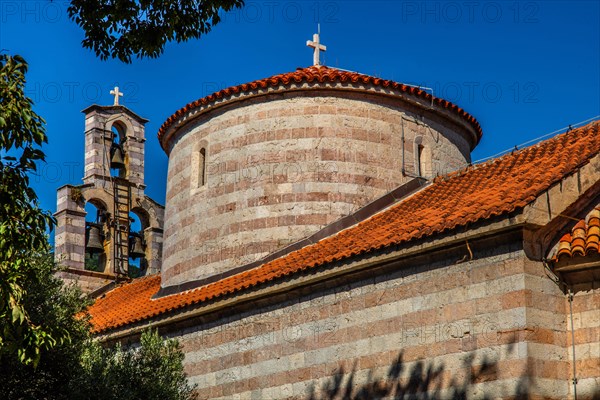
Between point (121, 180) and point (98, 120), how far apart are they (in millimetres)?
1623

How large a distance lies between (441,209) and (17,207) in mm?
6594

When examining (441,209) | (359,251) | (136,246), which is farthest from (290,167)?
(136,246)

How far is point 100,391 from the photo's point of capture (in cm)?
1475

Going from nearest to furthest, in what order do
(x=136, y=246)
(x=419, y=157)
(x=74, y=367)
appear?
(x=74, y=367)
(x=419, y=157)
(x=136, y=246)

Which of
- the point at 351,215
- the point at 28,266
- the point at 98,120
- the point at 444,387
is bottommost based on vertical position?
the point at 444,387

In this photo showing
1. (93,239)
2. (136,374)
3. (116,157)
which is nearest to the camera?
(136,374)

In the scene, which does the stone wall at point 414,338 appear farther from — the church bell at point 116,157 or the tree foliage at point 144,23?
the church bell at point 116,157

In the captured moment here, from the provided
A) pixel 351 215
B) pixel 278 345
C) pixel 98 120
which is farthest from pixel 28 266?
pixel 98 120

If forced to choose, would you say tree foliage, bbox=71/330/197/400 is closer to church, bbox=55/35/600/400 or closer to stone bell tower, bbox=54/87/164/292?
church, bbox=55/35/600/400

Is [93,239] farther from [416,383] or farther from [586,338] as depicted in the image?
[586,338]

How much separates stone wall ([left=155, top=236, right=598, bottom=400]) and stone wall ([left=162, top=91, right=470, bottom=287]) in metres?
2.51

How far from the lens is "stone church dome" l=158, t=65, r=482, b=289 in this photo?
60.7 feet

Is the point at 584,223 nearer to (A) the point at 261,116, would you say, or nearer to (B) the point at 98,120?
(A) the point at 261,116

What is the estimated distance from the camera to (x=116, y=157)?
2575 cm
